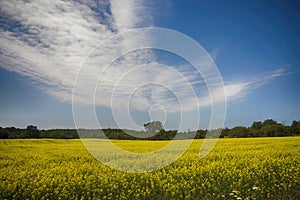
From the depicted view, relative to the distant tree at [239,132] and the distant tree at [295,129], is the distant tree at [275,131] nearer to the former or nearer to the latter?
the distant tree at [295,129]

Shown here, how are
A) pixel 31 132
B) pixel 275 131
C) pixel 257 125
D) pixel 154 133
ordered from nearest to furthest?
pixel 154 133, pixel 31 132, pixel 275 131, pixel 257 125

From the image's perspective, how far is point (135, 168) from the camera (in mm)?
10969

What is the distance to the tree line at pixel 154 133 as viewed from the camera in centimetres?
3052

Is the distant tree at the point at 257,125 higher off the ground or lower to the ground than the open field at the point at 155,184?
higher

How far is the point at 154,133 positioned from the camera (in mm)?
32062

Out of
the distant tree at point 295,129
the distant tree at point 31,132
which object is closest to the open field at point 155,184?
the distant tree at point 31,132

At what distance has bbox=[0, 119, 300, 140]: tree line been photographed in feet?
100

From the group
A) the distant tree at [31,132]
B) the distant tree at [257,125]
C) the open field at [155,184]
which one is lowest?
the open field at [155,184]

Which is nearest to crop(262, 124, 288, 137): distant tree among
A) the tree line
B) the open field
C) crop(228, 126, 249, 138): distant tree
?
the tree line

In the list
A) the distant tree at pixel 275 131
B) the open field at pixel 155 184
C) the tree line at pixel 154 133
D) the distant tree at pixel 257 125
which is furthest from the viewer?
the distant tree at pixel 257 125

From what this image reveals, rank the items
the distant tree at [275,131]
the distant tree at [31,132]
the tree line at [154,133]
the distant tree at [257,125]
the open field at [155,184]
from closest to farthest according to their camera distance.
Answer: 1. the open field at [155,184]
2. the tree line at [154,133]
3. the distant tree at [31,132]
4. the distant tree at [275,131]
5. the distant tree at [257,125]

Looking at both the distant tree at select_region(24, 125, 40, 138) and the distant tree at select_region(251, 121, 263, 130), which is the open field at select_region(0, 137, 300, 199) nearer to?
the distant tree at select_region(24, 125, 40, 138)

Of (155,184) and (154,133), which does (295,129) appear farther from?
(155,184)

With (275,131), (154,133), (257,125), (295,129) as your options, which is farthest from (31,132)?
(257,125)
